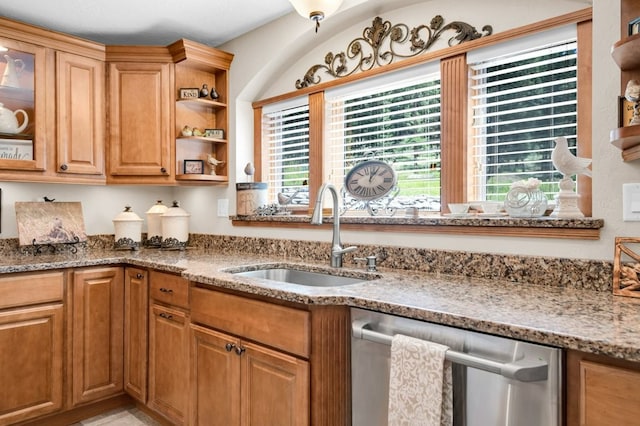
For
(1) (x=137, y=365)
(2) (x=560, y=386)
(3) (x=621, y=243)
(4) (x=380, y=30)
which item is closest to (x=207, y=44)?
(4) (x=380, y=30)

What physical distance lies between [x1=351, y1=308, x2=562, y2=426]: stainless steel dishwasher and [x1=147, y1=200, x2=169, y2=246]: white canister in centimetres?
213

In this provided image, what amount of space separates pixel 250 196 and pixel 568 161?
186 centimetres

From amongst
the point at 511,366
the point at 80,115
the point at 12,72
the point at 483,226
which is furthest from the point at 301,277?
the point at 12,72

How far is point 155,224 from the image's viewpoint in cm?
319

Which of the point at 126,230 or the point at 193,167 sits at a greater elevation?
the point at 193,167

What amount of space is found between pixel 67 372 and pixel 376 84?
7.57 feet

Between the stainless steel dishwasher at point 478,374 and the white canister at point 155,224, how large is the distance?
213 centimetres

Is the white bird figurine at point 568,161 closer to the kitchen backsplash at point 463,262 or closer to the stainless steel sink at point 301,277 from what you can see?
the kitchen backsplash at point 463,262

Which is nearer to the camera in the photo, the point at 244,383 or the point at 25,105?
the point at 244,383

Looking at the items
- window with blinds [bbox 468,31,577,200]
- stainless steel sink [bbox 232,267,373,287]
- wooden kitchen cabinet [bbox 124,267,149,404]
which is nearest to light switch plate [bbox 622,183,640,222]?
window with blinds [bbox 468,31,577,200]

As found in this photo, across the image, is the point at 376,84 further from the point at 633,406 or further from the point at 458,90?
the point at 633,406

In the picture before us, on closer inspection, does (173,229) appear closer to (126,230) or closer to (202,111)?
(126,230)

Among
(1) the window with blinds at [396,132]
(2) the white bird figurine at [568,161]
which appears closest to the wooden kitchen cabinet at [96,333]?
(1) the window with blinds at [396,132]

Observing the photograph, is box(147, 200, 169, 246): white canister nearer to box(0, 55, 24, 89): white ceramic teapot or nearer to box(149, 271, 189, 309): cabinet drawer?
box(149, 271, 189, 309): cabinet drawer
